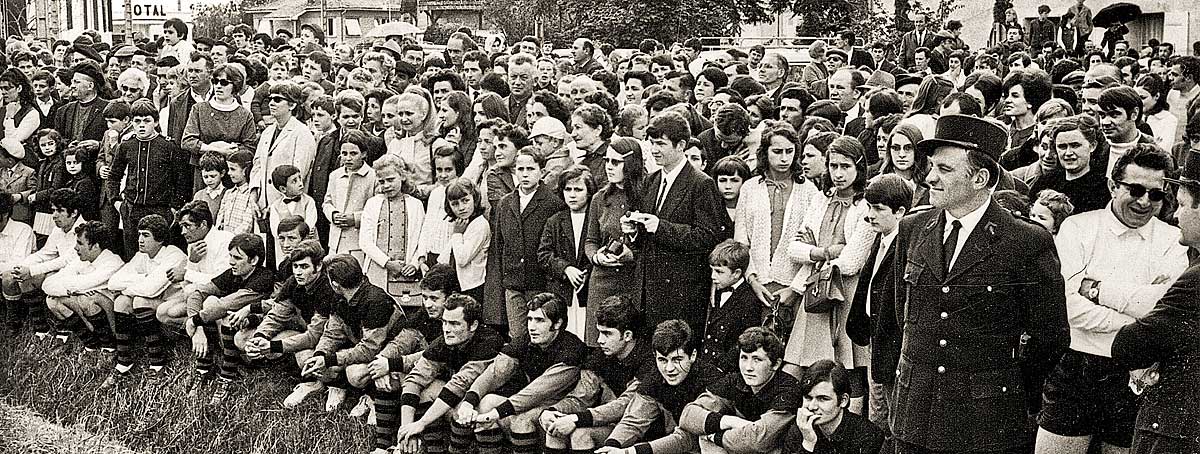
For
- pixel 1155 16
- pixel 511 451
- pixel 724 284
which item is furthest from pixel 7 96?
pixel 1155 16

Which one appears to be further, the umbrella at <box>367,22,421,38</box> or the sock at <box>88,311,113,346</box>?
the umbrella at <box>367,22,421,38</box>

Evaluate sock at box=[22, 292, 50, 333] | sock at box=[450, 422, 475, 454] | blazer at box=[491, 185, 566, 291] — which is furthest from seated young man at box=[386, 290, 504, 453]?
sock at box=[22, 292, 50, 333]

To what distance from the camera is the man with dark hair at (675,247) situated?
233 inches

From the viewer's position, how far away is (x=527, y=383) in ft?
20.6

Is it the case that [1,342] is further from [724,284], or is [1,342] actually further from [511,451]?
[724,284]

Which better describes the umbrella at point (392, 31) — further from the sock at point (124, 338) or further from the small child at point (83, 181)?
the sock at point (124, 338)

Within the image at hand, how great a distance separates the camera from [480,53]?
10.9 metres

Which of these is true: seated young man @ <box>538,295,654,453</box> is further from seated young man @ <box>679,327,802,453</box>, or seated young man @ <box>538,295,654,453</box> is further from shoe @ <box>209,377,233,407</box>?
shoe @ <box>209,377,233,407</box>

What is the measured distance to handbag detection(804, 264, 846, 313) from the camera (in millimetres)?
5348

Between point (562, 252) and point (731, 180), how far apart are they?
827mm

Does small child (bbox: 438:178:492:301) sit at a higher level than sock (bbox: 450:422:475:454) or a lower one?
higher

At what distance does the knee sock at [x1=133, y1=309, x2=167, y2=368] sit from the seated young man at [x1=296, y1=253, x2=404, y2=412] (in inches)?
56.9

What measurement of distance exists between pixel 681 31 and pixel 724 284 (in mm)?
18198

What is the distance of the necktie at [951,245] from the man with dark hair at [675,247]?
1.74 m
